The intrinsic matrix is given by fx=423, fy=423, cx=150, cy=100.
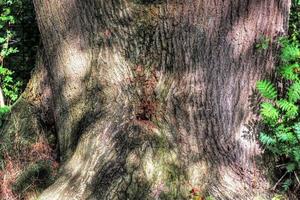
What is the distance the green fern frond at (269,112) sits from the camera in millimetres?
3914

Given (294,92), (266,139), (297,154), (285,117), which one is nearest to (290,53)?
(294,92)

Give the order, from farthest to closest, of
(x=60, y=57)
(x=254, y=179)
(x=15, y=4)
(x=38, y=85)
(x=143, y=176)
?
(x=15, y=4) < (x=38, y=85) < (x=60, y=57) < (x=254, y=179) < (x=143, y=176)

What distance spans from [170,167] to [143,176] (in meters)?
0.27

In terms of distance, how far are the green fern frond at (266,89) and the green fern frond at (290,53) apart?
301mm

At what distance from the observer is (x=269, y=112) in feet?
12.9

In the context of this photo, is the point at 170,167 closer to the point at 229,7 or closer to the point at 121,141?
the point at 121,141

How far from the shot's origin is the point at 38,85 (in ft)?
18.1

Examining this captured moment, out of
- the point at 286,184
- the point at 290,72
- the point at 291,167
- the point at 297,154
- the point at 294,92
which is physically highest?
the point at 290,72

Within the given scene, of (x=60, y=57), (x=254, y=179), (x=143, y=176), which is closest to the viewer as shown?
(x=143, y=176)

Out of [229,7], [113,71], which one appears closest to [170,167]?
[113,71]

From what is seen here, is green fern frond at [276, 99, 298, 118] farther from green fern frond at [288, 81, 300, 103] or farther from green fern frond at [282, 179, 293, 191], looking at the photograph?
green fern frond at [282, 179, 293, 191]

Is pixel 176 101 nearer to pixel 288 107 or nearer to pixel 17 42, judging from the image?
pixel 288 107

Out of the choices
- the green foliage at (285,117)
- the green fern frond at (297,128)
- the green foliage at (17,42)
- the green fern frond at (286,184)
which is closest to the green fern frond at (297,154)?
the green foliage at (285,117)

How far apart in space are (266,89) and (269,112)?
0.22 meters
